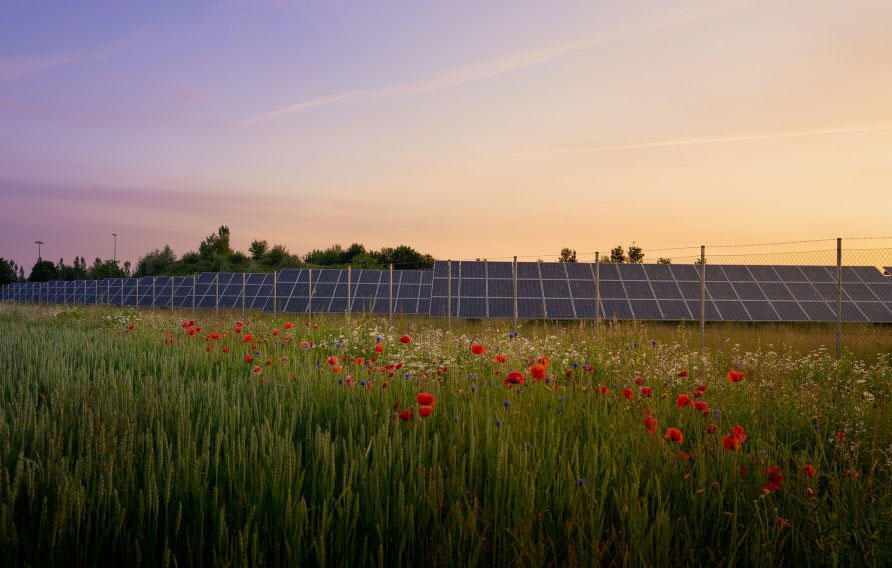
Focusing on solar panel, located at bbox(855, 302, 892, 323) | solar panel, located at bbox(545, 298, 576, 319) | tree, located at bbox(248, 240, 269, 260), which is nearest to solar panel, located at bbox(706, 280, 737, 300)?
solar panel, located at bbox(855, 302, 892, 323)

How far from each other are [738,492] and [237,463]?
2.91 meters

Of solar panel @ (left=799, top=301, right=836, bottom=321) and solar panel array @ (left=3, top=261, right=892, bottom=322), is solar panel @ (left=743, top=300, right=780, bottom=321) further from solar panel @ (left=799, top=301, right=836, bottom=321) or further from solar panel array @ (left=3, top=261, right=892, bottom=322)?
solar panel @ (left=799, top=301, right=836, bottom=321)

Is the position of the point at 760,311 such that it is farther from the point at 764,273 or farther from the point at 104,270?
the point at 104,270

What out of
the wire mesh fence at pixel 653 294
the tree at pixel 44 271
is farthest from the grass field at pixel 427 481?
the tree at pixel 44 271

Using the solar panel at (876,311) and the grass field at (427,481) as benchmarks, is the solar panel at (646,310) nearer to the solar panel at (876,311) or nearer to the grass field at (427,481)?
the solar panel at (876,311)

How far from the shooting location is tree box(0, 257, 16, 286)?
3450 inches

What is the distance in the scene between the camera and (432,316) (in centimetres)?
2417

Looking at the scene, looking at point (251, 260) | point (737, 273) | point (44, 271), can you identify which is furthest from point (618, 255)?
point (44, 271)

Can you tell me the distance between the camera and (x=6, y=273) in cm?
8825

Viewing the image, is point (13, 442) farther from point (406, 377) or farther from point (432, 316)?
point (432, 316)

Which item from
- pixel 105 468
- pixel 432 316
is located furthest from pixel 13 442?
pixel 432 316

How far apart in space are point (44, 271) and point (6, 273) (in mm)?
8528

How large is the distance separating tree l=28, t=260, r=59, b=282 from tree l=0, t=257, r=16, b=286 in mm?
5839

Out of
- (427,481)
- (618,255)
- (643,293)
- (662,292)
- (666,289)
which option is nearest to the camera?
(427,481)
